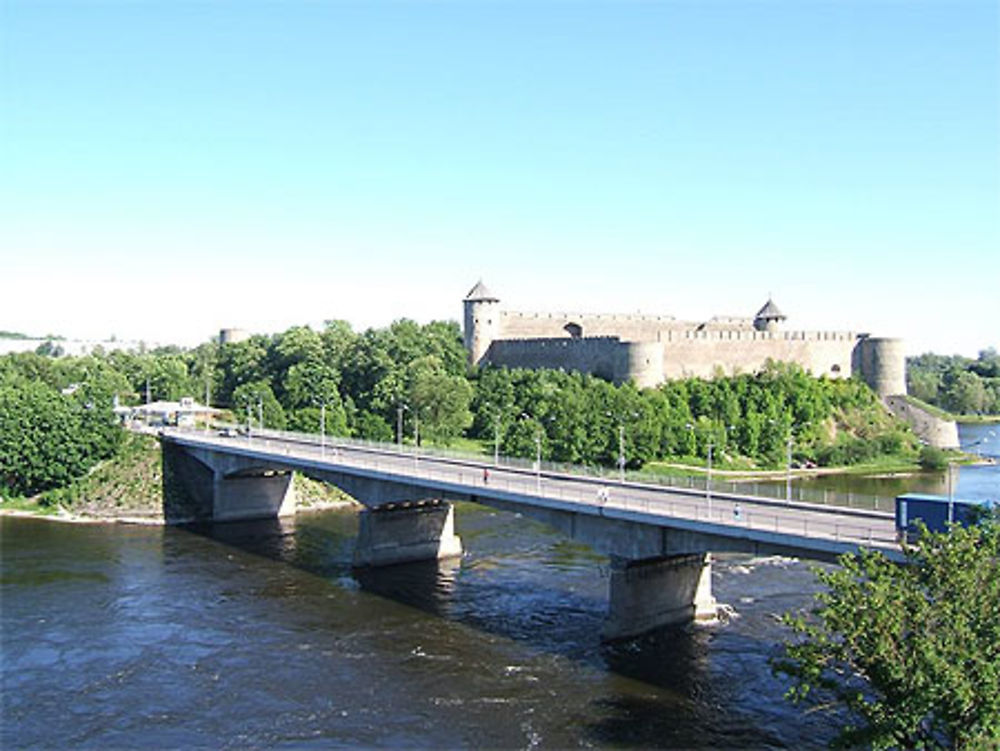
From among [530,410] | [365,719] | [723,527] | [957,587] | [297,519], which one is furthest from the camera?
[530,410]

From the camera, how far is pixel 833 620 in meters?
21.2

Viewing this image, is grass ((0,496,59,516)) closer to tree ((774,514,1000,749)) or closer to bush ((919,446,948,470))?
tree ((774,514,1000,749))

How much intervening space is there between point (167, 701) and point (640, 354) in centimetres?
6814

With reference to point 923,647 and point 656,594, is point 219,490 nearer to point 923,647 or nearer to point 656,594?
point 656,594

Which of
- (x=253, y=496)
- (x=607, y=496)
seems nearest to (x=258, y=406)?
(x=253, y=496)

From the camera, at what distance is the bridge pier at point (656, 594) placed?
116ft

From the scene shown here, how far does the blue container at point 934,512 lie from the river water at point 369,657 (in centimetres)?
638

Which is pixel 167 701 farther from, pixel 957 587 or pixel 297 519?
pixel 297 519

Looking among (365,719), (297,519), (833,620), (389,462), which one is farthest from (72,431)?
(833,620)

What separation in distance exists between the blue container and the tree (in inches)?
220

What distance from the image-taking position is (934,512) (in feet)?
94.2

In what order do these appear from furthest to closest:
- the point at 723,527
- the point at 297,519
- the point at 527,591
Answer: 1. the point at 297,519
2. the point at 527,591
3. the point at 723,527

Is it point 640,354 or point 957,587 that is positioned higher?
point 640,354

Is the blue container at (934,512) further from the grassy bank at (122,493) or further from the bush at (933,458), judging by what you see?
the bush at (933,458)
